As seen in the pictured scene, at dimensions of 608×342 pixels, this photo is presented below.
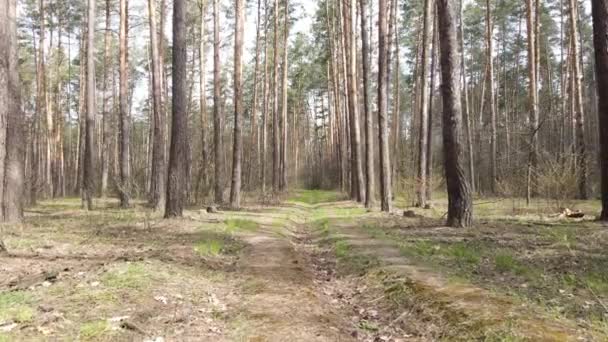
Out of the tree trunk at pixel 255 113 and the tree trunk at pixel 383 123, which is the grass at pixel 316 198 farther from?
the tree trunk at pixel 383 123

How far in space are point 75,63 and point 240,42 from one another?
29030mm

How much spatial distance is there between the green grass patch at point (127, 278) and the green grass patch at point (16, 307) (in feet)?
2.72

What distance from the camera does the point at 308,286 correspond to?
6.36 meters

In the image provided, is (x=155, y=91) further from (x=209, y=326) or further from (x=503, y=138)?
(x=503, y=138)

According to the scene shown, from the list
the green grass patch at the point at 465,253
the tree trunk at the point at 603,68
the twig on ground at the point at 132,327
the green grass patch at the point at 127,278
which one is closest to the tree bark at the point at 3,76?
the green grass patch at the point at 127,278

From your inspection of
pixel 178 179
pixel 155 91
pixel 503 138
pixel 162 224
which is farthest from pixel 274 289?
pixel 503 138

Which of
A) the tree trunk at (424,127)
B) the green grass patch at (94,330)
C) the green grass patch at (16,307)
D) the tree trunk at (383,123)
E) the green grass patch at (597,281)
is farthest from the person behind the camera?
the tree trunk at (424,127)

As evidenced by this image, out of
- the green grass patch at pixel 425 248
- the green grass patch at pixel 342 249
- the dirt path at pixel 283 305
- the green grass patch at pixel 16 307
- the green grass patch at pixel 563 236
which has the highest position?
the green grass patch at pixel 563 236

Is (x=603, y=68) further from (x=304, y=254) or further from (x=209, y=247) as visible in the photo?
(x=209, y=247)

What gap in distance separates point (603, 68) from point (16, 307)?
10.9m

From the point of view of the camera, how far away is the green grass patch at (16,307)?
4121 millimetres

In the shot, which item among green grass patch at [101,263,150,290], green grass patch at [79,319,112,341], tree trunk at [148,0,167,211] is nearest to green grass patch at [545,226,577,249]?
green grass patch at [101,263,150,290]

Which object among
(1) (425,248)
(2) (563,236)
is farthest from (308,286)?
(2) (563,236)

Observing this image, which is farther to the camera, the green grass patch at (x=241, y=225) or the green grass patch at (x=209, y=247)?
the green grass patch at (x=241, y=225)
